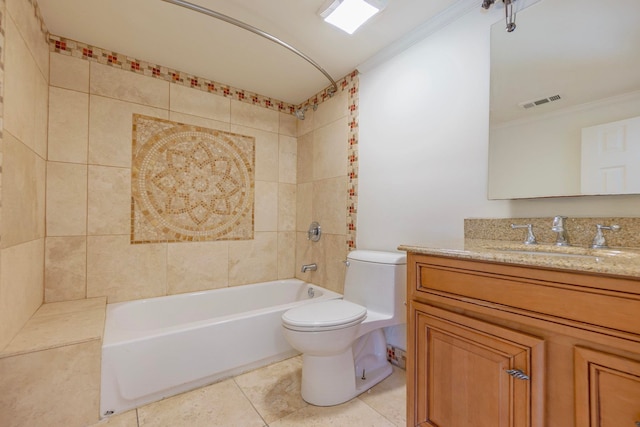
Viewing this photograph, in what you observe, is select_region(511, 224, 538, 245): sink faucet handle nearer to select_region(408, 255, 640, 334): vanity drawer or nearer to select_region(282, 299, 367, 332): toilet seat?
select_region(408, 255, 640, 334): vanity drawer

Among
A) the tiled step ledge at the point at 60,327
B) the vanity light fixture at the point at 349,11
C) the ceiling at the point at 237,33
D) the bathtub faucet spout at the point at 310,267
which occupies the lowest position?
the tiled step ledge at the point at 60,327

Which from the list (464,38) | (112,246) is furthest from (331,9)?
(112,246)

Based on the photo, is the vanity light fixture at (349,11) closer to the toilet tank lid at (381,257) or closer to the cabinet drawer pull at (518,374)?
the toilet tank lid at (381,257)

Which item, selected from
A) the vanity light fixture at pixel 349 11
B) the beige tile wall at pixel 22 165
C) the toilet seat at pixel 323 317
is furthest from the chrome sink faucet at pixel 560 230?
the beige tile wall at pixel 22 165

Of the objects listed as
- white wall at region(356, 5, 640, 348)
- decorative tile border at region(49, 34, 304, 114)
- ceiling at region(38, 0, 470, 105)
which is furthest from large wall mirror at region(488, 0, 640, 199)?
decorative tile border at region(49, 34, 304, 114)

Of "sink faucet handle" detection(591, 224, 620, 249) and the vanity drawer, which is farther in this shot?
"sink faucet handle" detection(591, 224, 620, 249)

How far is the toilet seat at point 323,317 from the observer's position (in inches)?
54.1

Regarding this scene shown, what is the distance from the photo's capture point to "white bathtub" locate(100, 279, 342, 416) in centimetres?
140

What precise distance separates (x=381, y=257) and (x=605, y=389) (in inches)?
42.8

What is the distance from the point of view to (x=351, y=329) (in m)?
1.44

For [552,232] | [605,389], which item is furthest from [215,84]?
[605,389]

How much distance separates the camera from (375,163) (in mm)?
1974

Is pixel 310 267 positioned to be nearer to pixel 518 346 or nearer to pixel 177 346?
pixel 177 346

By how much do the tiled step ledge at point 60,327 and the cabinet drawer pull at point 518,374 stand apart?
1649 mm
